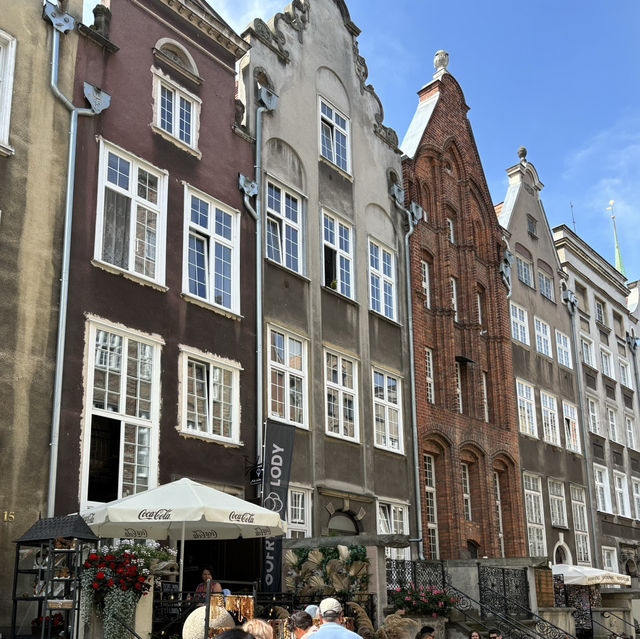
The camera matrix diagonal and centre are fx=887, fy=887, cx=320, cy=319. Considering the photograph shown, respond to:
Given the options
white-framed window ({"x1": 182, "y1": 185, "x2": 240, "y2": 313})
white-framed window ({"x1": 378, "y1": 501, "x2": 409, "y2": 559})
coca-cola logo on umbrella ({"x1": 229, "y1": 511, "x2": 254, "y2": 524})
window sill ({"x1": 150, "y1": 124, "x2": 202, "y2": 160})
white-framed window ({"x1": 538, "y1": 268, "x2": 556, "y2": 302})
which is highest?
white-framed window ({"x1": 538, "y1": 268, "x2": 556, "y2": 302})

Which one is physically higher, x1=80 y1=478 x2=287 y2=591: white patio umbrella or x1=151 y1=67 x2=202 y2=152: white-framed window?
x1=151 y1=67 x2=202 y2=152: white-framed window

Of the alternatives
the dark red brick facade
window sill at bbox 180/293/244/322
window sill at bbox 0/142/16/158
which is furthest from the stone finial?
window sill at bbox 0/142/16/158

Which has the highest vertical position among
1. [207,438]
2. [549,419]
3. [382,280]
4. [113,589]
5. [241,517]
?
[382,280]

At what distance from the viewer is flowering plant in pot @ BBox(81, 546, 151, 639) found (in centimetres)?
1145

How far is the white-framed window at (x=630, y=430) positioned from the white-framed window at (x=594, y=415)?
3.39 meters

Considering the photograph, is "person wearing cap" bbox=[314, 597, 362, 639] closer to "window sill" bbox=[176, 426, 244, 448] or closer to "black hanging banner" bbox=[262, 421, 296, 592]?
"window sill" bbox=[176, 426, 244, 448]

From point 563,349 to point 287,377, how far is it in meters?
18.6

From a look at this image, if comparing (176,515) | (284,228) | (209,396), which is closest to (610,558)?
(284,228)

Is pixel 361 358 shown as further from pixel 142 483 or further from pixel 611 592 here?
pixel 611 592

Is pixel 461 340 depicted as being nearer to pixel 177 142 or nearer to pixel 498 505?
pixel 498 505

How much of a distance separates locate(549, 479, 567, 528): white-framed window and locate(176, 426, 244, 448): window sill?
1671 cm

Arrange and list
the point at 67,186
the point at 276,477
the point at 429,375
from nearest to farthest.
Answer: the point at 67,186
the point at 276,477
the point at 429,375

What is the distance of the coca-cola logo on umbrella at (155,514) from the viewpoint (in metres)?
12.6

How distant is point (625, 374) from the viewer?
1639 inches
